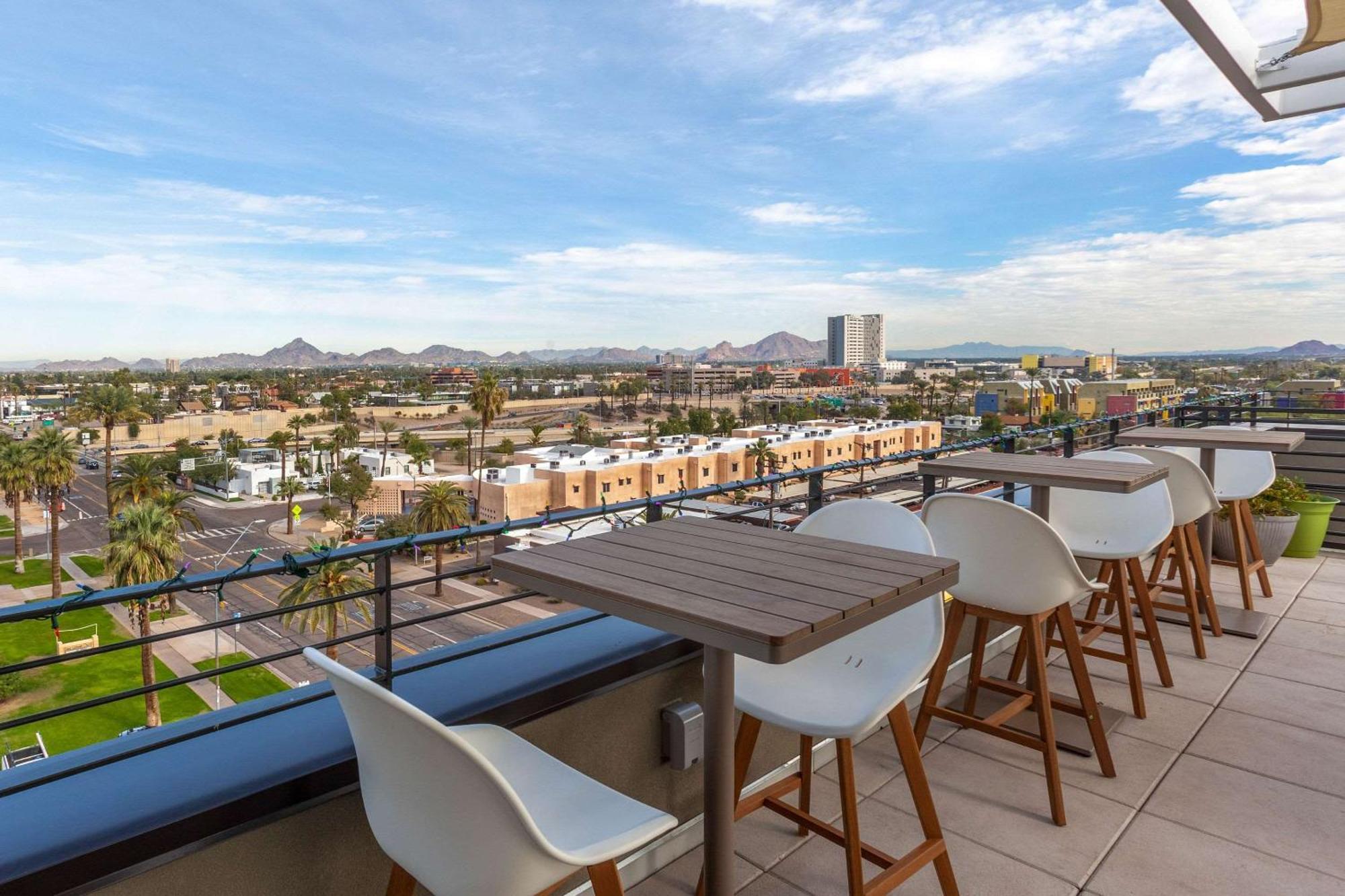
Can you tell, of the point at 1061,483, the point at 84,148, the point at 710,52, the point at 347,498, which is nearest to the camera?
the point at 1061,483

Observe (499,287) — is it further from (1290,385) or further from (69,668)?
(1290,385)

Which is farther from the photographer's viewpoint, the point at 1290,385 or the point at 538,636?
the point at 1290,385

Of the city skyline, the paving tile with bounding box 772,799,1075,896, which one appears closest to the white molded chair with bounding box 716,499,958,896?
the paving tile with bounding box 772,799,1075,896

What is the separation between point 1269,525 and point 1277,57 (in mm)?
3046

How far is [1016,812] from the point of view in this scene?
95.0 inches

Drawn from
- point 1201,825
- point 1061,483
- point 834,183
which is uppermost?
point 834,183

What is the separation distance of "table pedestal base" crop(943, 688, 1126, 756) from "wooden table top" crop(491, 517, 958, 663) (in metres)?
→ 1.48

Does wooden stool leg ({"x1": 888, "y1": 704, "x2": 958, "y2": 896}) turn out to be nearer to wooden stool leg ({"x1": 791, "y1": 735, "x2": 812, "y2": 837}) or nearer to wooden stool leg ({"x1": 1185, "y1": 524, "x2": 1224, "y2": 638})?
wooden stool leg ({"x1": 791, "y1": 735, "x2": 812, "y2": 837})

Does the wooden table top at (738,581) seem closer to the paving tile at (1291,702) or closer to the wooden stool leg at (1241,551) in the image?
the paving tile at (1291,702)

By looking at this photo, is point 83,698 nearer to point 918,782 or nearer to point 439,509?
point 439,509

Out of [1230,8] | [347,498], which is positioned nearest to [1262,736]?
[1230,8]

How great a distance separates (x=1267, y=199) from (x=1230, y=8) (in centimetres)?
918

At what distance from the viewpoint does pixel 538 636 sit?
2.21m

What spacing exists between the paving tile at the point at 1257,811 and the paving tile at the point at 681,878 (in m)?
1.37
